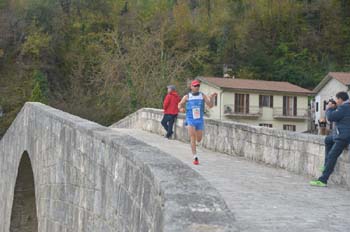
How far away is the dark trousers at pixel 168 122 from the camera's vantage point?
1447cm

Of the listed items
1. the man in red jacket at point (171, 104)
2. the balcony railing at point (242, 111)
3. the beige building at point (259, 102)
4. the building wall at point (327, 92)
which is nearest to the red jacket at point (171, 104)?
the man in red jacket at point (171, 104)

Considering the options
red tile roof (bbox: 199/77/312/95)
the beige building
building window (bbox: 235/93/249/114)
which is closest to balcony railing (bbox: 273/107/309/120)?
the beige building

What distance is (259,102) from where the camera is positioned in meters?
46.9

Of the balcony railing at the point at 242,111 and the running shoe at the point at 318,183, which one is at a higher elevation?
the balcony railing at the point at 242,111

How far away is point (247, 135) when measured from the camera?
1088 centimetres

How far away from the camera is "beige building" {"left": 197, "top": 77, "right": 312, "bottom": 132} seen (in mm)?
45062

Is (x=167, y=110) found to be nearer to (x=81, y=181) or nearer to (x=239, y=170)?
(x=239, y=170)

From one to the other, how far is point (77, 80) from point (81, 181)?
117 ft

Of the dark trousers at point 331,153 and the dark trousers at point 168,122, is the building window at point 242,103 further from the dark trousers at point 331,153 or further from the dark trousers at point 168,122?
the dark trousers at point 331,153

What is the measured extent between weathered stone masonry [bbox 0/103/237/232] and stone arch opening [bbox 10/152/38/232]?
5.17 feet

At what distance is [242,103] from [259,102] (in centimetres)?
154

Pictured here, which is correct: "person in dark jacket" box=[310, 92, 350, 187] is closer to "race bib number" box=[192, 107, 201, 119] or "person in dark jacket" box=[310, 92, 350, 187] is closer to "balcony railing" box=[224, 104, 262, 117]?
"race bib number" box=[192, 107, 201, 119]

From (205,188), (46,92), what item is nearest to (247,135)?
(205,188)

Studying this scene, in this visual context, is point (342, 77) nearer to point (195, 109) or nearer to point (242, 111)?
point (242, 111)
